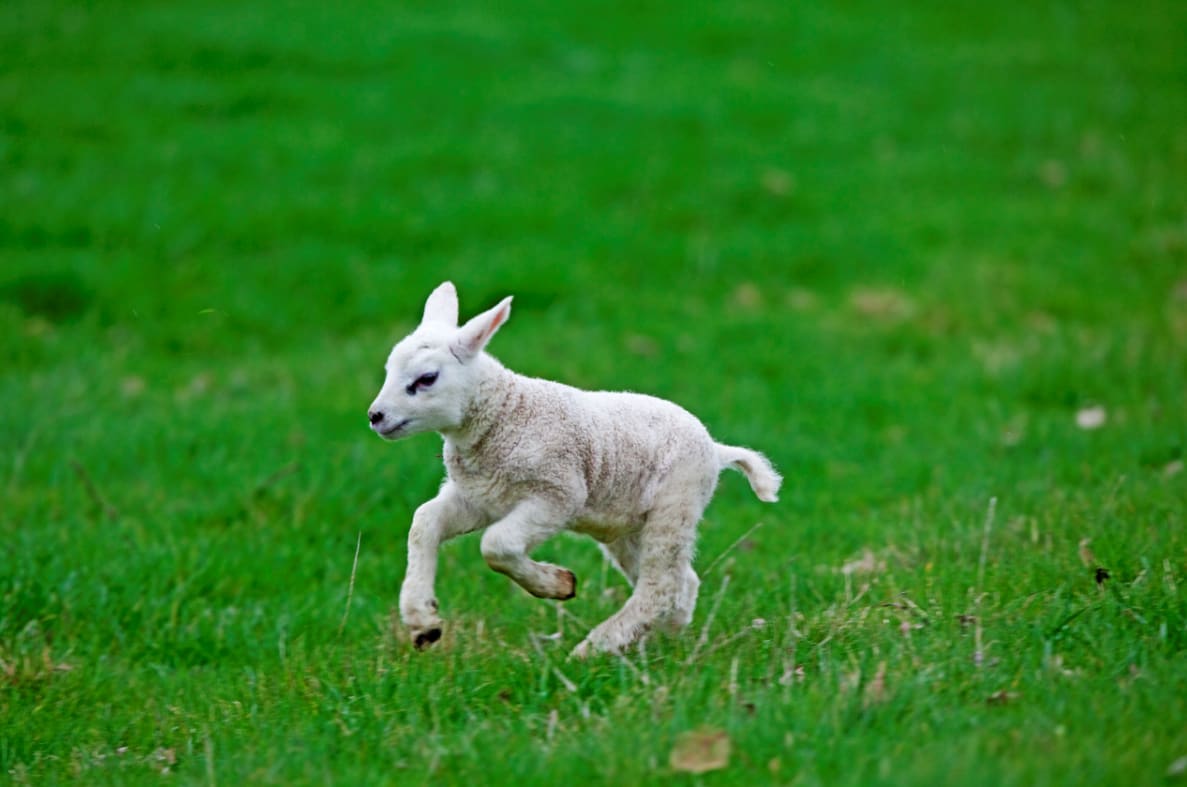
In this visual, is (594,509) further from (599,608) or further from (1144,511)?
(1144,511)

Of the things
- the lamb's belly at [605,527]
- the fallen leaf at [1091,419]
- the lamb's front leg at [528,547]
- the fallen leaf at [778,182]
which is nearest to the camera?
the lamb's front leg at [528,547]

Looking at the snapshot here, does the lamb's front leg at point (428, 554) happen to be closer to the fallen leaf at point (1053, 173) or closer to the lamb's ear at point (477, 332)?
the lamb's ear at point (477, 332)

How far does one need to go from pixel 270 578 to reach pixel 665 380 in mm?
3713

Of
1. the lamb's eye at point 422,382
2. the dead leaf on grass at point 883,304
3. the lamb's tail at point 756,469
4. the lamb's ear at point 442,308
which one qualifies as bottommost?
the dead leaf on grass at point 883,304

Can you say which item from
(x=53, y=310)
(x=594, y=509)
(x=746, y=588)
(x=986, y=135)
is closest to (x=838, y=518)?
(x=746, y=588)

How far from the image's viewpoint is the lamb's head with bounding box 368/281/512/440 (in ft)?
14.9

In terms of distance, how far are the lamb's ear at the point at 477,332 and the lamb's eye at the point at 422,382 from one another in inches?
4.7

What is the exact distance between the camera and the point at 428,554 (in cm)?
470

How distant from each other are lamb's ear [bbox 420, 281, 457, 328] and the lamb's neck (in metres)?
0.24

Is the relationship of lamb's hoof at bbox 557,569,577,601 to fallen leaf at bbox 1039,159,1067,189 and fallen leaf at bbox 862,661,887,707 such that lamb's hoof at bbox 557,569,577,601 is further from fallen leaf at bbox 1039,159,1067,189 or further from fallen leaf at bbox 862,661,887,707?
fallen leaf at bbox 1039,159,1067,189

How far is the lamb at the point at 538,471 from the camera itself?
15.0ft

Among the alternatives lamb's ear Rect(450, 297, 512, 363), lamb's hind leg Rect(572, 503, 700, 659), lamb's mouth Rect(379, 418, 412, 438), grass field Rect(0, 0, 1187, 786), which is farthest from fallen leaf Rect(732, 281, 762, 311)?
lamb's mouth Rect(379, 418, 412, 438)

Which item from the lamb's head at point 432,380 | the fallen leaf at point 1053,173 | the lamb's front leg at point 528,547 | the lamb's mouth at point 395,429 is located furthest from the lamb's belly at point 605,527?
the fallen leaf at point 1053,173

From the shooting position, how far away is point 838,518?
683 centimetres
